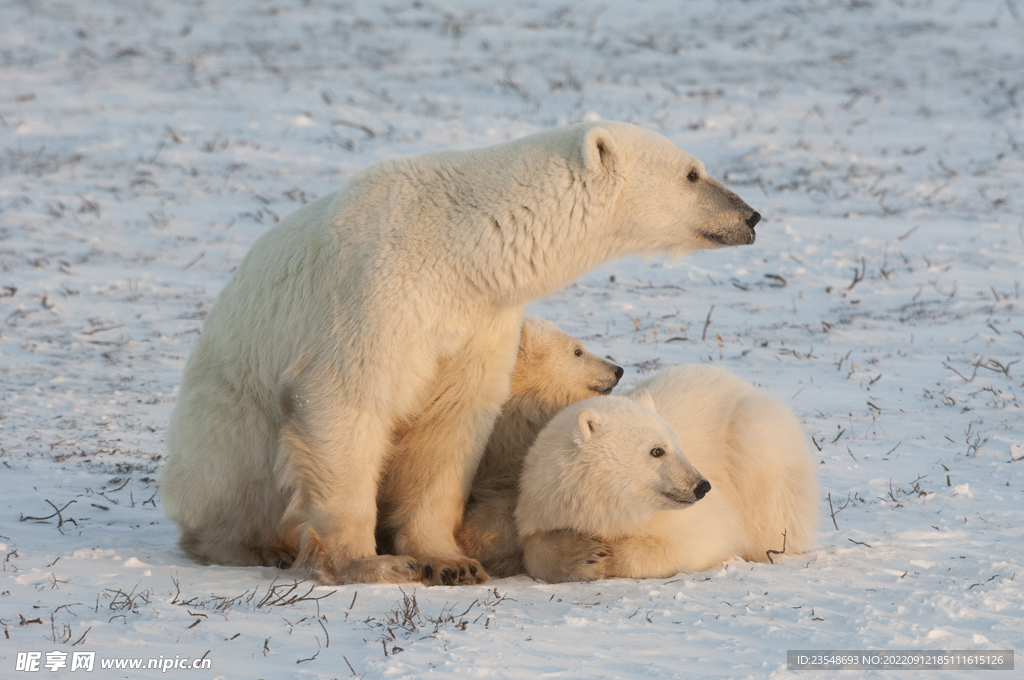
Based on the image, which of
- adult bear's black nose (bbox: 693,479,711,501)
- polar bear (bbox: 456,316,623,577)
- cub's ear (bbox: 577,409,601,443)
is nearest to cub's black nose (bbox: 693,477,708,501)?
adult bear's black nose (bbox: 693,479,711,501)

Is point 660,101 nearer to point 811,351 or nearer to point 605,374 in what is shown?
point 811,351

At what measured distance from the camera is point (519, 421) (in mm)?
4684

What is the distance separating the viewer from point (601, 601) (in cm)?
346

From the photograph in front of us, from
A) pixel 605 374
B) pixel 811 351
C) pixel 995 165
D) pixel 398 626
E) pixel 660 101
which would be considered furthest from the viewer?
pixel 660 101

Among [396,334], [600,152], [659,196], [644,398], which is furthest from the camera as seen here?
[644,398]

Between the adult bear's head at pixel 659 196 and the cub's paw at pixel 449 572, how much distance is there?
1.47m

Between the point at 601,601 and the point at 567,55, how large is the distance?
12210 mm

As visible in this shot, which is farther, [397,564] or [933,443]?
[933,443]

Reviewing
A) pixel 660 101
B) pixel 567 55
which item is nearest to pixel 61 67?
pixel 567 55

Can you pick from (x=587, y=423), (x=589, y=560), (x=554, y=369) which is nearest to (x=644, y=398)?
(x=587, y=423)

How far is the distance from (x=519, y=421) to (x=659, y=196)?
130 cm

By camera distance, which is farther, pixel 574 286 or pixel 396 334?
pixel 574 286

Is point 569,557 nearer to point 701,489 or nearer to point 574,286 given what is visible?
point 701,489

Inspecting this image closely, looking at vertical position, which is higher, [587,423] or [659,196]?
[659,196]
